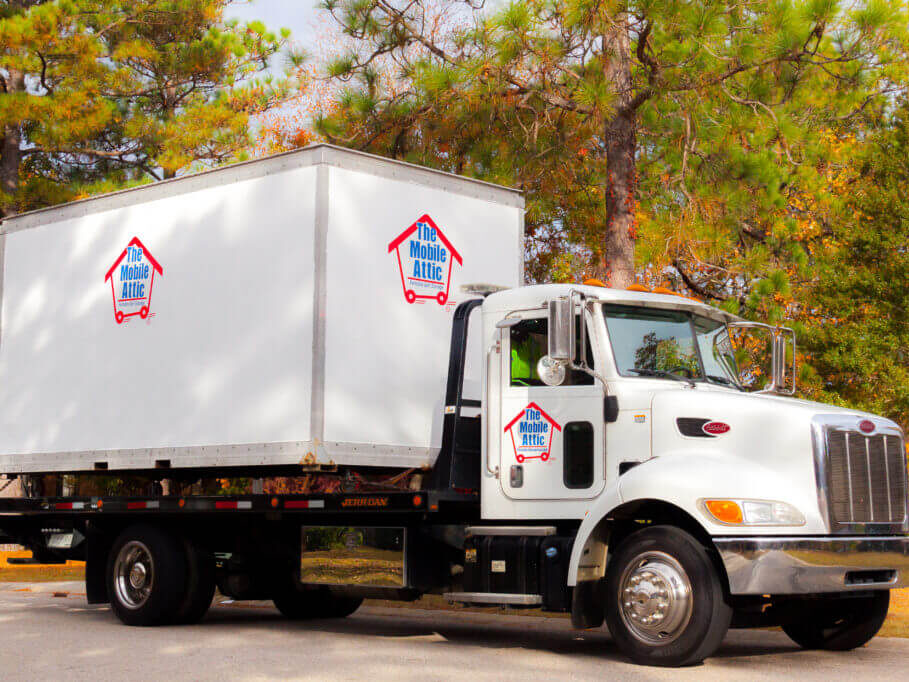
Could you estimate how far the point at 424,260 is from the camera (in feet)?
35.3

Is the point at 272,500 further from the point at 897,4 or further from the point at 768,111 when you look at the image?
the point at 897,4

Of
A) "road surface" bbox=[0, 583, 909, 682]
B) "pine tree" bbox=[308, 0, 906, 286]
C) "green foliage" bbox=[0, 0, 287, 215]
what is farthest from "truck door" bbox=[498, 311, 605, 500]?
"green foliage" bbox=[0, 0, 287, 215]

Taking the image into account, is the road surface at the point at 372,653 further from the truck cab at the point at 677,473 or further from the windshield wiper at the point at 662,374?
the windshield wiper at the point at 662,374

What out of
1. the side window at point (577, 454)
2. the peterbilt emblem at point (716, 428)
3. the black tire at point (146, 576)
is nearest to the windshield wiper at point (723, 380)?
the peterbilt emblem at point (716, 428)

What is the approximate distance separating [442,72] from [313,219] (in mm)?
6478

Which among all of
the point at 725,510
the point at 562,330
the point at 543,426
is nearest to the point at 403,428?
the point at 543,426

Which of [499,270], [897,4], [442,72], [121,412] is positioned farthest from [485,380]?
[897,4]

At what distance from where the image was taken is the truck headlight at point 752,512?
8.31m

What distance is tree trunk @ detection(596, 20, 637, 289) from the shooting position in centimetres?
1625

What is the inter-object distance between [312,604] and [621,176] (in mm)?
7232

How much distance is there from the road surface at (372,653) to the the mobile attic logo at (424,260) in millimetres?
3047

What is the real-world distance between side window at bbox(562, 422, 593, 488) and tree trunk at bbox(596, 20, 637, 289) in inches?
274

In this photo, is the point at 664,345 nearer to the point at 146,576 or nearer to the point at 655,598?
the point at 655,598

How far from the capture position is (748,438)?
28.7 feet
